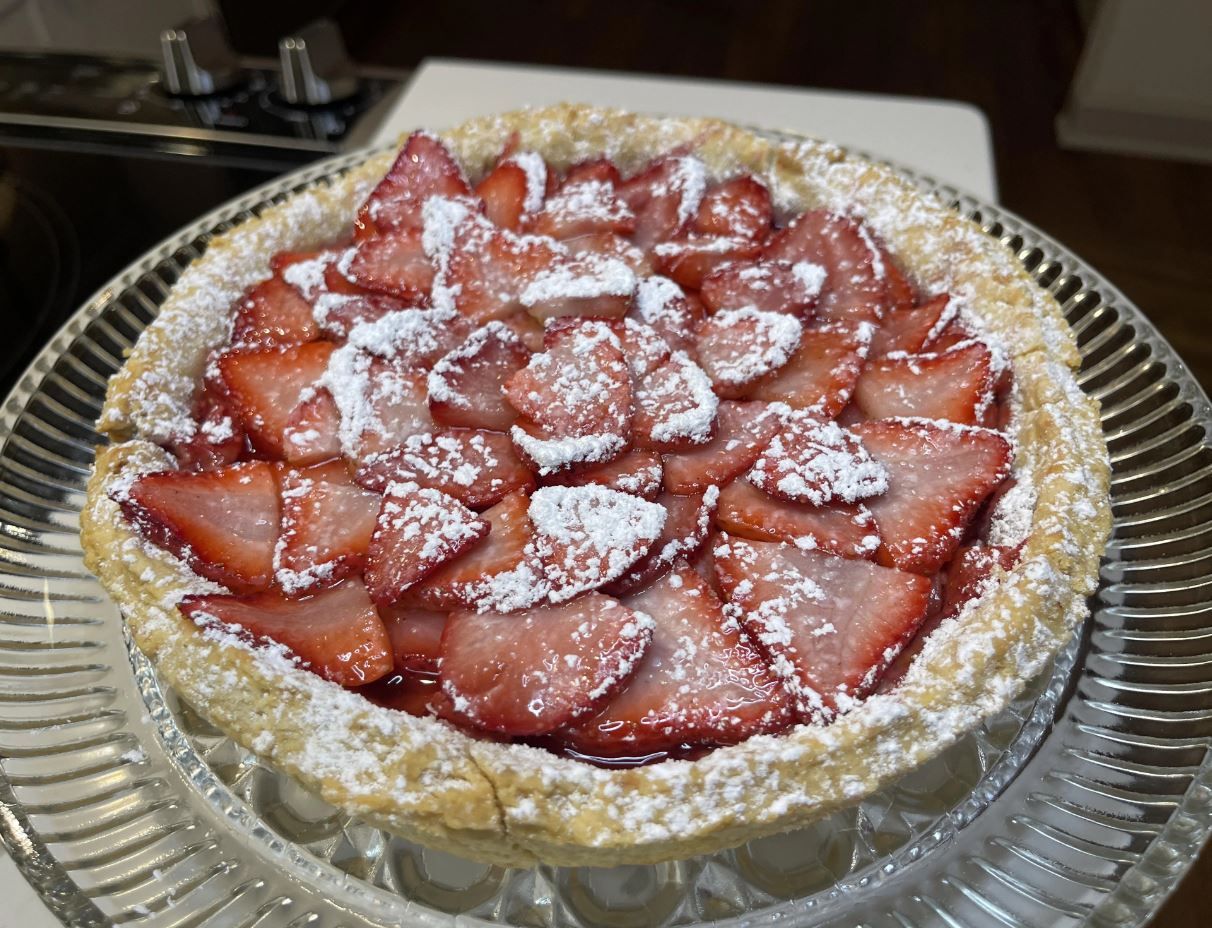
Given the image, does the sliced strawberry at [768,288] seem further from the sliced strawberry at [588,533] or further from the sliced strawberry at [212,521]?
the sliced strawberry at [212,521]

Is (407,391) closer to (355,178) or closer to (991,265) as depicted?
(355,178)

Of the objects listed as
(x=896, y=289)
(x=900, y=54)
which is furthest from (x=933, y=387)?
(x=900, y=54)

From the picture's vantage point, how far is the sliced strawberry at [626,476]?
4.04ft

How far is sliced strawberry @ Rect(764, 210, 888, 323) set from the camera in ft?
4.96

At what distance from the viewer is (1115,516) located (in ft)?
4.56

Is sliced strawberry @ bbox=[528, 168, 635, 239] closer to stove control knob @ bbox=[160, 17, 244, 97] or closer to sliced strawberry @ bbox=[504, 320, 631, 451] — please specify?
sliced strawberry @ bbox=[504, 320, 631, 451]

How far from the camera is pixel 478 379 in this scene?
137 centimetres

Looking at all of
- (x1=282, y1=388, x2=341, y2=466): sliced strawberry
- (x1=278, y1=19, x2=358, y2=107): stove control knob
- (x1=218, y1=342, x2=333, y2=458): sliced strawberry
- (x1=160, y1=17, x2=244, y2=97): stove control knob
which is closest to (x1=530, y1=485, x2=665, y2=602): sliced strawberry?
(x1=282, y1=388, x2=341, y2=466): sliced strawberry

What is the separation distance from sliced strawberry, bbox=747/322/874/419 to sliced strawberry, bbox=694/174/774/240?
313mm

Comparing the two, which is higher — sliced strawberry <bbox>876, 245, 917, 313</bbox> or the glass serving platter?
sliced strawberry <bbox>876, 245, 917, 313</bbox>

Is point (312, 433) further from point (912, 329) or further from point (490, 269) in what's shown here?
point (912, 329)

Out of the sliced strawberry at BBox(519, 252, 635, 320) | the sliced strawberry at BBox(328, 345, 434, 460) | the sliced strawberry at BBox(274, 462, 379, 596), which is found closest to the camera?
the sliced strawberry at BBox(274, 462, 379, 596)

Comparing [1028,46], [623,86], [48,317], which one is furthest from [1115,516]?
[1028,46]

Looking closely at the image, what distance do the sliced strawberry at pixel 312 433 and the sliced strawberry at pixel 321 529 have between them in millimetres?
30
